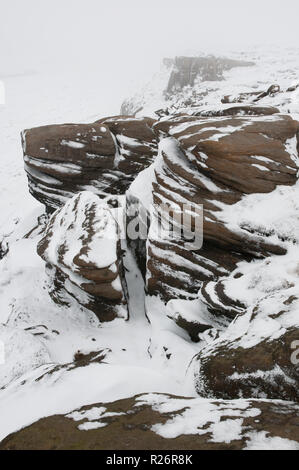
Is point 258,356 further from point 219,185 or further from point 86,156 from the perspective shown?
point 86,156

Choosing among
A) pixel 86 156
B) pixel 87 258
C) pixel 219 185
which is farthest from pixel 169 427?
pixel 86 156

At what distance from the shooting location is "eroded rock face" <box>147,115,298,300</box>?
425 inches

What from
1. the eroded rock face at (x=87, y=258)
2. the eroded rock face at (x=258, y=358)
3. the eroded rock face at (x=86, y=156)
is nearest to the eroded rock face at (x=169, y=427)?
the eroded rock face at (x=258, y=358)

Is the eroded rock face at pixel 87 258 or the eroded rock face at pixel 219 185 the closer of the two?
the eroded rock face at pixel 219 185

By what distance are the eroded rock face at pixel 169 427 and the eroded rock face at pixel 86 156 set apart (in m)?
15.4

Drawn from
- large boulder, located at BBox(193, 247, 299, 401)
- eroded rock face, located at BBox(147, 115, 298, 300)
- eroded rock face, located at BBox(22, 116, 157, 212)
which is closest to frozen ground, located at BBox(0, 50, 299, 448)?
large boulder, located at BBox(193, 247, 299, 401)

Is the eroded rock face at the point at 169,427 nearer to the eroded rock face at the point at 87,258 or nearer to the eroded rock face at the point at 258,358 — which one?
the eroded rock face at the point at 258,358

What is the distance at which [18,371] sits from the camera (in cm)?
1079

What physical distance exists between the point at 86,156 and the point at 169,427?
16.2 meters

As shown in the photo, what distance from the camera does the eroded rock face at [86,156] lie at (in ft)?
57.4

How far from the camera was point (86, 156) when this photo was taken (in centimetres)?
1783

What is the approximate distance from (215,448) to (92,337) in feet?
33.5

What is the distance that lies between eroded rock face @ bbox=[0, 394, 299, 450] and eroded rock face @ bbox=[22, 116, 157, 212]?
606 inches

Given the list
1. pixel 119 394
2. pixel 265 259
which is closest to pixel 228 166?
pixel 265 259
